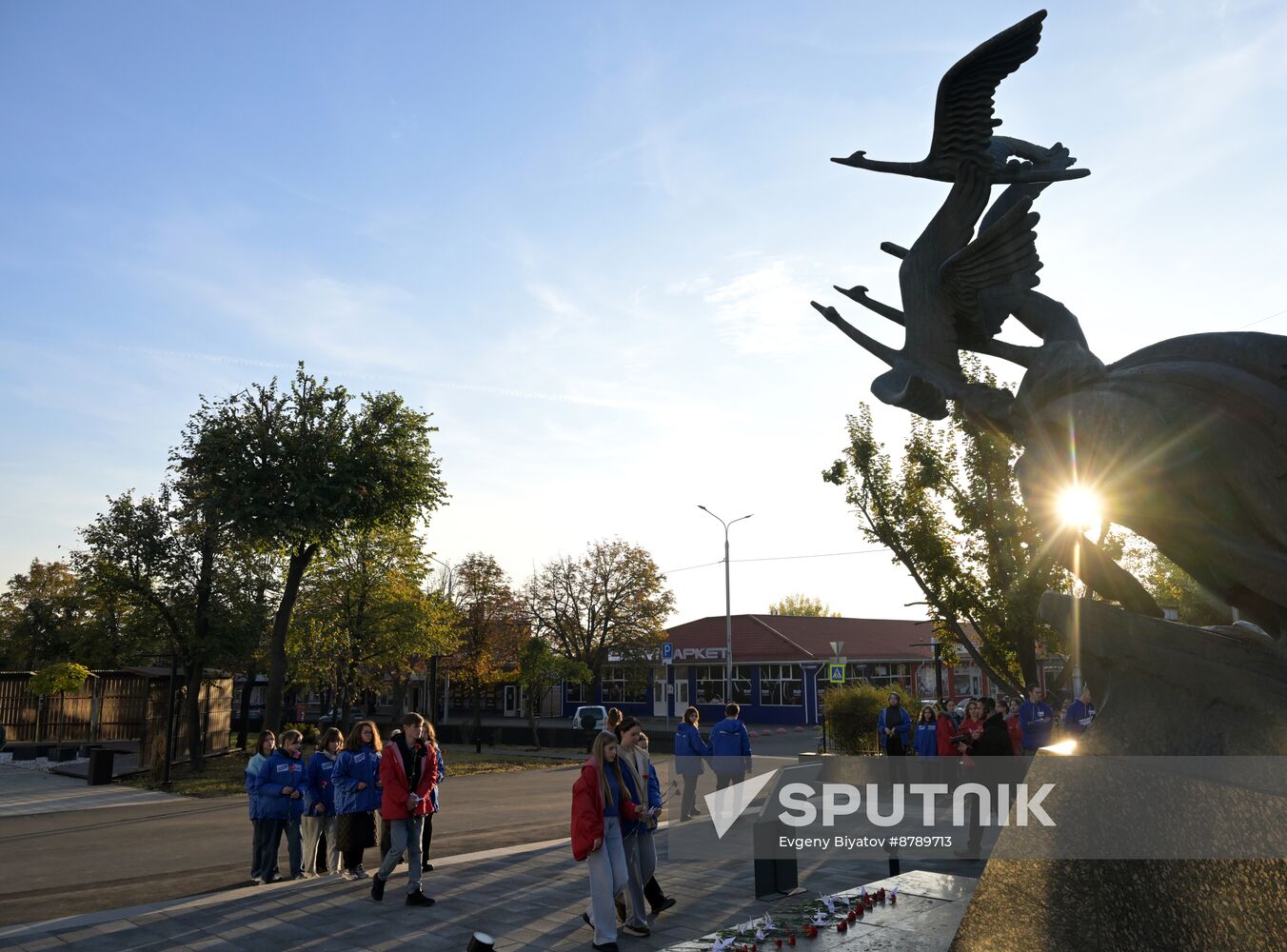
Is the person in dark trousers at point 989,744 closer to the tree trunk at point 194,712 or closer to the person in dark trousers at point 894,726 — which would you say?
the person in dark trousers at point 894,726

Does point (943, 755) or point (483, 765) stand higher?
point (943, 755)

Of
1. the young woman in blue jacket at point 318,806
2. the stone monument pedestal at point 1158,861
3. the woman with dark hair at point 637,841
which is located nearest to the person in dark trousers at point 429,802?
the young woman in blue jacket at point 318,806

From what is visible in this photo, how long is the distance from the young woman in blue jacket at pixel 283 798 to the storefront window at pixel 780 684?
37.7 m

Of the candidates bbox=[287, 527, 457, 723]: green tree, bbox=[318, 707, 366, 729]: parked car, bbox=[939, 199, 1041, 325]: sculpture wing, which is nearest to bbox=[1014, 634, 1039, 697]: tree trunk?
bbox=[318, 707, 366, 729]: parked car

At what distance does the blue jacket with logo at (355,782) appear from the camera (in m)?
9.80

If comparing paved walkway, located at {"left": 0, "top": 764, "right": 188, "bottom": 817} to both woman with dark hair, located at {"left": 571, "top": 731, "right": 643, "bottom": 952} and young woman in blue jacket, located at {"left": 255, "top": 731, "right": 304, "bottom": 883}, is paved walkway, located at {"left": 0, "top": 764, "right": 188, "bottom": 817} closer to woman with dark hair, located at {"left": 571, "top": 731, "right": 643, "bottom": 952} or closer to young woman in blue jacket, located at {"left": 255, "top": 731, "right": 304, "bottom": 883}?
young woman in blue jacket, located at {"left": 255, "top": 731, "right": 304, "bottom": 883}

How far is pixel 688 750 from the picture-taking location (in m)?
13.6

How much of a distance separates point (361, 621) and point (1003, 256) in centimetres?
2763

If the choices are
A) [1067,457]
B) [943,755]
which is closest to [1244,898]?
[1067,457]

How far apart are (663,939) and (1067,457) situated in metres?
4.85

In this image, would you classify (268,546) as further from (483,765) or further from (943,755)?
(943,755)

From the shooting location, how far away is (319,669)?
3016cm

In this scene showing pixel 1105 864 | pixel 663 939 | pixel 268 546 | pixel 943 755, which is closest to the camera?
pixel 1105 864

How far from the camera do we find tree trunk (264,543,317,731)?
22000 millimetres
